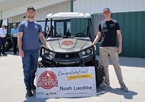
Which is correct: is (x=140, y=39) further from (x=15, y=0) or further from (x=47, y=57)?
(x=15, y=0)

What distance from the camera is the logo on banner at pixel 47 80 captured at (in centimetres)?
350

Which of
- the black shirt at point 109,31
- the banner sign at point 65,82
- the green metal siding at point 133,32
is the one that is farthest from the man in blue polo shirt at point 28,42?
the green metal siding at point 133,32

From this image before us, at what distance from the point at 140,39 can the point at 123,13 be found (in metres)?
1.53

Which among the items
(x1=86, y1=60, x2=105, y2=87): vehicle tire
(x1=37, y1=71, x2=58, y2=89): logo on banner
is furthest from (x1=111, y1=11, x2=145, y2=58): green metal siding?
(x1=37, y1=71, x2=58, y2=89): logo on banner

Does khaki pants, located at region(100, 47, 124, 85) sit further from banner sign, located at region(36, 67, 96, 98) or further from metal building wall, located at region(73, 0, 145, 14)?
metal building wall, located at region(73, 0, 145, 14)

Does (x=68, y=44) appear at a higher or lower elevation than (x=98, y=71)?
higher

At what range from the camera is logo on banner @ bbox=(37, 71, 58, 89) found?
11.5ft

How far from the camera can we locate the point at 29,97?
11.4ft

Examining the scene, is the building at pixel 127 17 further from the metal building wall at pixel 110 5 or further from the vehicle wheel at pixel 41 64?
the vehicle wheel at pixel 41 64

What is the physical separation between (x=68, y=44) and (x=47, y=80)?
1004 mm

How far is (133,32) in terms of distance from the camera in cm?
875

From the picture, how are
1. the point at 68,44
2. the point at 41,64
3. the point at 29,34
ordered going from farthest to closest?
the point at 68,44
the point at 41,64
the point at 29,34

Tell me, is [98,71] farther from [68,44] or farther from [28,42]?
[28,42]

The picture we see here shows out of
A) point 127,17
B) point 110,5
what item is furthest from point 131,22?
point 110,5
